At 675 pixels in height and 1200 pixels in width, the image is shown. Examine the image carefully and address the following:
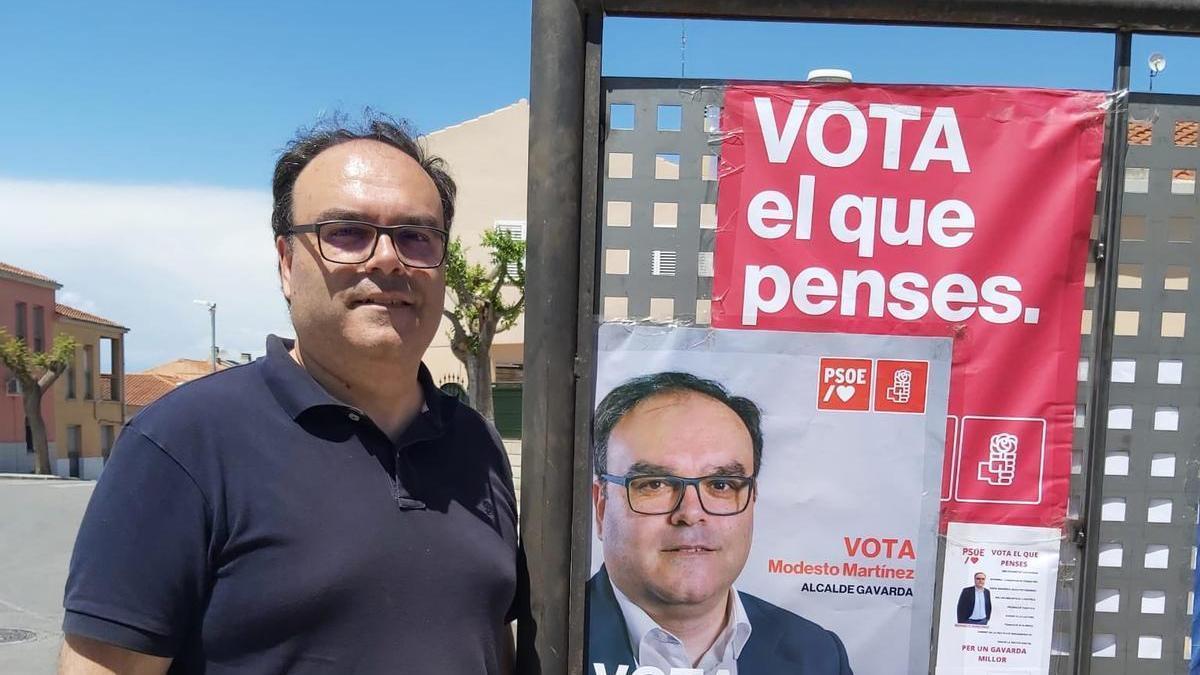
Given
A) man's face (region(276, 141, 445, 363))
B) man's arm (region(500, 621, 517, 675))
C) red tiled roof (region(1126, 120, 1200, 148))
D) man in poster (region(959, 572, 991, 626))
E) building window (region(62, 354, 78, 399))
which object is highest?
red tiled roof (region(1126, 120, 1200, 148))

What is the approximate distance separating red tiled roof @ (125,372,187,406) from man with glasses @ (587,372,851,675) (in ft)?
152

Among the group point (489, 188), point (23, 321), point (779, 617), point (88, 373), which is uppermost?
point (489, 188)

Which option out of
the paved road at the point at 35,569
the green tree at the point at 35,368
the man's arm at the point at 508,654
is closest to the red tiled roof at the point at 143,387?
the green tree at the point at 35,368

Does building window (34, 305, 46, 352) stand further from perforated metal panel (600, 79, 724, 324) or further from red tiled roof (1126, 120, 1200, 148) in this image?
red tiled roof (1126, 120, 1200, 148)

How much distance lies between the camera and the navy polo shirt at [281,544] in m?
1.51

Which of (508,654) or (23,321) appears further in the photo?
(23,321)

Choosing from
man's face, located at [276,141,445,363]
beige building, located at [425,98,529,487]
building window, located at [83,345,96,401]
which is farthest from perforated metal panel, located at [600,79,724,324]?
building window, located at [83,345,96,401]

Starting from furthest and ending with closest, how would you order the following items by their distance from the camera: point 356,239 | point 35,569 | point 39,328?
1. point 39,328
2. point 35,569
3. point 356,239

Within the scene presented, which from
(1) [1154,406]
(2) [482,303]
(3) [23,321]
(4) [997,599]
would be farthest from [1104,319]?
(3) [23,321]

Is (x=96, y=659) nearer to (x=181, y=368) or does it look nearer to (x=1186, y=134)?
(x=1186, y=134)

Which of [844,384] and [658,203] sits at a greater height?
[658,203]

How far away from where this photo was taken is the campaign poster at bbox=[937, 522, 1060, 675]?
2.01 m

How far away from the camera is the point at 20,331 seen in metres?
32.7

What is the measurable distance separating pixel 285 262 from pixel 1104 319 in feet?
6.21
